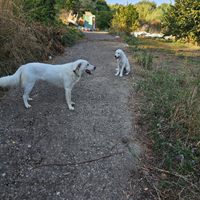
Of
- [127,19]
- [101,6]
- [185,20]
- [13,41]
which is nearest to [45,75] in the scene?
[13,41]

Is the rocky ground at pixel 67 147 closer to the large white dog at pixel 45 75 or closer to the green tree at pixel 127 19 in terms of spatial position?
the large white dog at pixel 45 75

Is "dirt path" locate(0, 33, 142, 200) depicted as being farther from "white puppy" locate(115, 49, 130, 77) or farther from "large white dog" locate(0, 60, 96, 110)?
"white puppy" locate(115, 49, 130, 77)

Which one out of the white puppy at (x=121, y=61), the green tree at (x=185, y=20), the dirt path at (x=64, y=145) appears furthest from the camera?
the green tree at (x=185, y=20)

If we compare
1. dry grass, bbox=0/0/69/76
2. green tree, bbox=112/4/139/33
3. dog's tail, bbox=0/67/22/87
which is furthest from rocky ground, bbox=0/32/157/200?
green tree, bbox=112/4/139/33

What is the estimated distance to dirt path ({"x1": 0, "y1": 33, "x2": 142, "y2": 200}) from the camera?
1.99 metres

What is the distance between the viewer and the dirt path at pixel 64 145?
1.99 metres

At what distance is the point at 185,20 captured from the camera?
11953 millimetres

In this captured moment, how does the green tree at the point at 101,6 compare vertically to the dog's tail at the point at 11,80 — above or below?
above

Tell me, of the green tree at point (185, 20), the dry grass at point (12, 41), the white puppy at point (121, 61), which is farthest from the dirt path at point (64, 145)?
the green tree at point (185, 20)

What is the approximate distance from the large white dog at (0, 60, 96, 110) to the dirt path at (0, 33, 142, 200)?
18.2 inches

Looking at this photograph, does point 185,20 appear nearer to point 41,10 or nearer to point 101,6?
point 41,10

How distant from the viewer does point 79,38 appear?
11.9 meters

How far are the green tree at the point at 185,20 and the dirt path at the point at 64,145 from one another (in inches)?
448

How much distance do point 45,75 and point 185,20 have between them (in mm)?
13146
